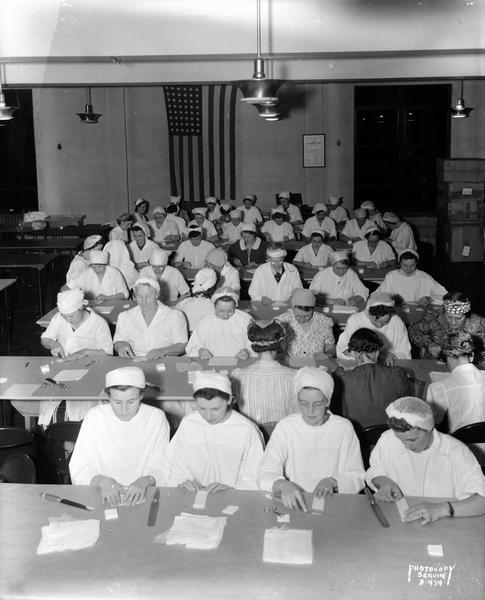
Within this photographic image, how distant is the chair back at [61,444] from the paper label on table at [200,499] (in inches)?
41.2

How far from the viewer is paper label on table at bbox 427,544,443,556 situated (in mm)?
2822

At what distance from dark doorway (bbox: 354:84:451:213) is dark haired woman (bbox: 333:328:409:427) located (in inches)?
482

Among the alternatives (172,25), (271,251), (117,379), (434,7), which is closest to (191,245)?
(271,251)

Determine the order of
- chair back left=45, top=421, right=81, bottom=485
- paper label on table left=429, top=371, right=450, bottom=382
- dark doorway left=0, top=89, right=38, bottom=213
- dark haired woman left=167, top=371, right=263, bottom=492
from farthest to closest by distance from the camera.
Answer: dark doorway left=0, top=89, right=38, bottom=213 → paper label on table left=429, top=371, right=450, bottom=382 → chair back left=45, top=421, right=81, bottom=485 → dark haired woman left=167, top=371, right=263, bottom=492

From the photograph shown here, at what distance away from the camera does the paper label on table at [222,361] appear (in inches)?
217

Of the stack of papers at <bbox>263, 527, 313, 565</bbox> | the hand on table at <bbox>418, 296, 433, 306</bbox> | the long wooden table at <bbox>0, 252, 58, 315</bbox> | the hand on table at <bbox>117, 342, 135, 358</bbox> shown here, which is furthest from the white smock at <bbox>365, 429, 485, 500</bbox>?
the long wooden table at <bbox>0, 252, 58, 315</bbox>

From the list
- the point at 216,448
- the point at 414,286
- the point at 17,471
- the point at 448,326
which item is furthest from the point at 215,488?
the point at 414,286

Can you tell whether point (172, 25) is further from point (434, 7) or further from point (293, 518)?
point (293, 518)

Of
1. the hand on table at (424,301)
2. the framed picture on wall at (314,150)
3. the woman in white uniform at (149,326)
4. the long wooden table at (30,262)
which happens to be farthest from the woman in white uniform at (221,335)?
the framed picture on wall at (314,150)

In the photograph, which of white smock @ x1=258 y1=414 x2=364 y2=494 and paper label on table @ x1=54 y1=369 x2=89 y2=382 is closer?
white smock @ x1=258 y1=414 x2=364 y2=494

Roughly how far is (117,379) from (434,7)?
4.47 metres

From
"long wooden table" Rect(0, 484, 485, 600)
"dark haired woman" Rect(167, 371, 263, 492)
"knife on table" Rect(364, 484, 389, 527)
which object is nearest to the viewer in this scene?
"long wooden table" Rect(0, 484, 485, 600)

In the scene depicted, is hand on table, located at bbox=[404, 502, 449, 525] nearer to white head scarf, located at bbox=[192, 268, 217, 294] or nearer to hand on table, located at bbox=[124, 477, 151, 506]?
hand on table, located at bbox=[124, 477, 151, 506]

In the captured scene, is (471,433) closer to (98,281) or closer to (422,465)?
(422,465)
